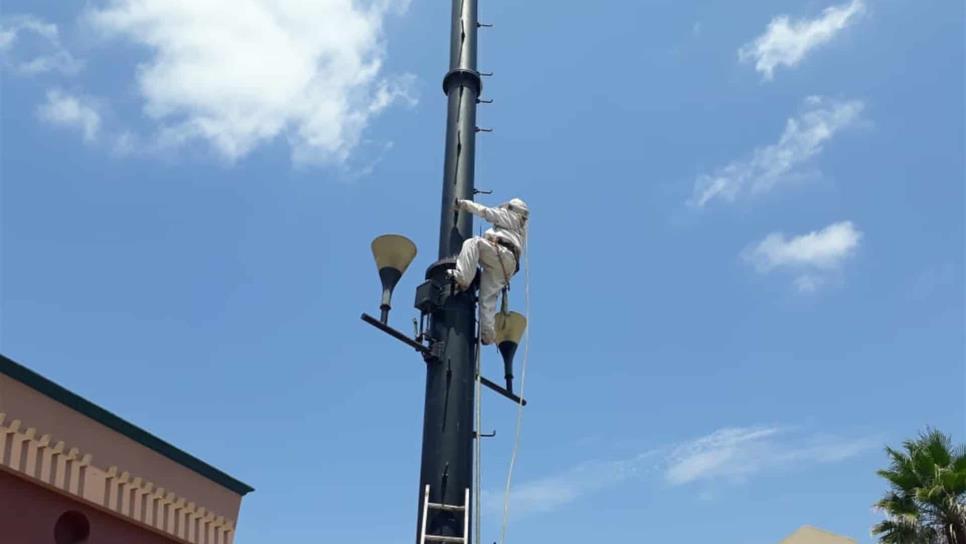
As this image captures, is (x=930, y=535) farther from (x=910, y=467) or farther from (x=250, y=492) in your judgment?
(x=250, y=492)

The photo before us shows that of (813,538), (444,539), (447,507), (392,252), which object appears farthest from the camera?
(813,538)

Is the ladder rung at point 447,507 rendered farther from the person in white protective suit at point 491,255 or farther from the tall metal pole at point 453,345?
the person in white protective suit at point 491,255

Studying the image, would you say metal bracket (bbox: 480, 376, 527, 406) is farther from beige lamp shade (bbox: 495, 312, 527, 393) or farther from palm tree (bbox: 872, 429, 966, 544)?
palm tree (bbox: 872, 429, 966, 544)

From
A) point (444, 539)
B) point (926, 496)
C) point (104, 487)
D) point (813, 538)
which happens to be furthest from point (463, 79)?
point (813, 538)

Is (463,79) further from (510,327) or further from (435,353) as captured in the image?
(435,353)

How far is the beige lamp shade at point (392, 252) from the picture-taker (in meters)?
8.80

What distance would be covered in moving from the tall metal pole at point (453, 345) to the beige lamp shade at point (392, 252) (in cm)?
Result: 35

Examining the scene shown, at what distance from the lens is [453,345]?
8.62 m

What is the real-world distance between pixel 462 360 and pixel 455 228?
1.42 m

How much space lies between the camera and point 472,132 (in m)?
9.98

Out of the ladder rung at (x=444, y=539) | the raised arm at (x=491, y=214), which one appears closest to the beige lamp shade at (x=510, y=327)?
the raised arm at (x=491, y=214)

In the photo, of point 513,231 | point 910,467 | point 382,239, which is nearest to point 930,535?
point 910,467

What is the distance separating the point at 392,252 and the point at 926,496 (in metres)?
13.2

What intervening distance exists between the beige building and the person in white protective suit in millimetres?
19477
